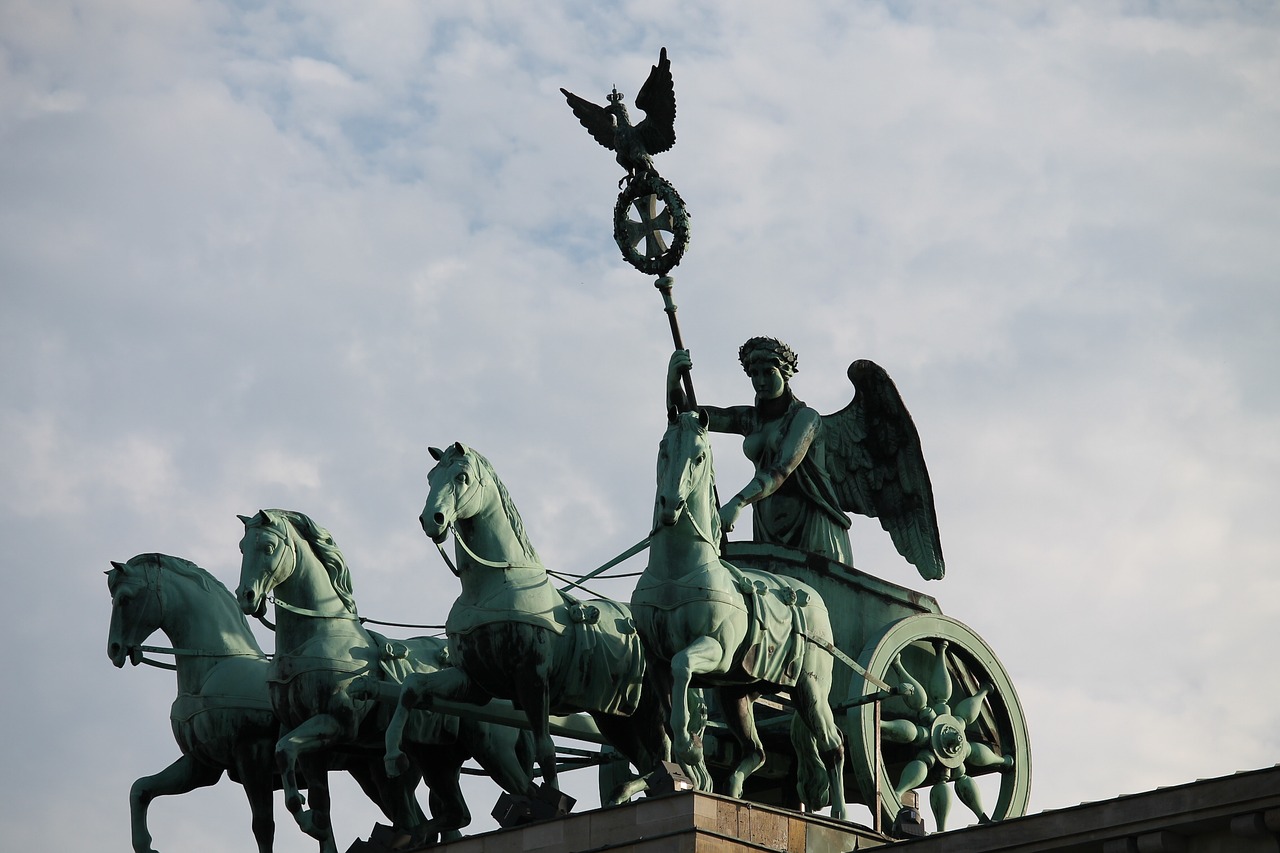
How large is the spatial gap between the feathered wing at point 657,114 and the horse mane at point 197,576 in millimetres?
4814

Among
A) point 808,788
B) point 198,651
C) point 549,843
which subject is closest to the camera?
point 549,843

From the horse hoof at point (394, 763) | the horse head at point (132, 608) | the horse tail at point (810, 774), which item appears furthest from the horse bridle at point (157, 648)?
the horse tail at point (810, 774)

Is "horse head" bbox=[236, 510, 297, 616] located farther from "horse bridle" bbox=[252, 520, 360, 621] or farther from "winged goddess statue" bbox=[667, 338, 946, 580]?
"winged goddess statue" bbox=[667, 338, 946, 580]

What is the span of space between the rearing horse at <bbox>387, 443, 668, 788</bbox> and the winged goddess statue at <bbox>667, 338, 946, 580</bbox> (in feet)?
7.41

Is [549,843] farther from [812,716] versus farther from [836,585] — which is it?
[836,585]

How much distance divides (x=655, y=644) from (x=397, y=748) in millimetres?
1972

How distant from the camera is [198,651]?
832 inches

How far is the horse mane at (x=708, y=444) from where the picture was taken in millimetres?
19116

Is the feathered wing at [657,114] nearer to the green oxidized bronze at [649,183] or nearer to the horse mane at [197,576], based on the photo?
the green oxidized bronze at [649,183]

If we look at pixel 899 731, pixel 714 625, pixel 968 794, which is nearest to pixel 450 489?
pixel 714 625

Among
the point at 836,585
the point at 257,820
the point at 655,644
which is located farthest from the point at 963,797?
the point at 257,820

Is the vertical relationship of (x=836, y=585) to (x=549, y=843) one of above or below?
above

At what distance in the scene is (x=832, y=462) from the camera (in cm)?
2209

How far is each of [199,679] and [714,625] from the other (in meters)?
4.46
